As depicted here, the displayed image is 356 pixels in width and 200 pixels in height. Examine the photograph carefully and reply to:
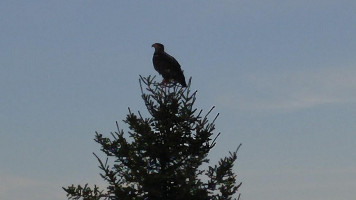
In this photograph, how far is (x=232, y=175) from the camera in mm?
12508

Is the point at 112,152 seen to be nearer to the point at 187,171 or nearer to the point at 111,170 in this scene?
the point at 111,170

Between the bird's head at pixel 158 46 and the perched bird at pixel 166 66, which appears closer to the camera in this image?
the perched bird at pixel 166 66

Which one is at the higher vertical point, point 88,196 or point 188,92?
point 188,92

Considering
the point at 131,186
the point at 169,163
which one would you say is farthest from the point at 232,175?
the point at 131,186

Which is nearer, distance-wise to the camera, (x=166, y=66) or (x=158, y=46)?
(x=166, y=66)

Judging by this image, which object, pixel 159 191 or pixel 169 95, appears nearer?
pixel 159 191

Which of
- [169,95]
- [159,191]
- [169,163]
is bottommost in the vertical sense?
[159,191]

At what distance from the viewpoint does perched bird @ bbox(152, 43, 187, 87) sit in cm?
1540

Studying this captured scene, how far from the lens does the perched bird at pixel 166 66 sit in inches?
606

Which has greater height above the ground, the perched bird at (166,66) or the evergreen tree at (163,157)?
the perched bird at (166,66)

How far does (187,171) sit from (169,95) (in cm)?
186

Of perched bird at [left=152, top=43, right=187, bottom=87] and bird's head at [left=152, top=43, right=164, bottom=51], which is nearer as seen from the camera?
perched bird at [left=152, top=43, right=187, bottom=87]

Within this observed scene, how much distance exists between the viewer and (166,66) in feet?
52.8

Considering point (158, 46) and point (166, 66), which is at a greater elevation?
point (158, 46)
